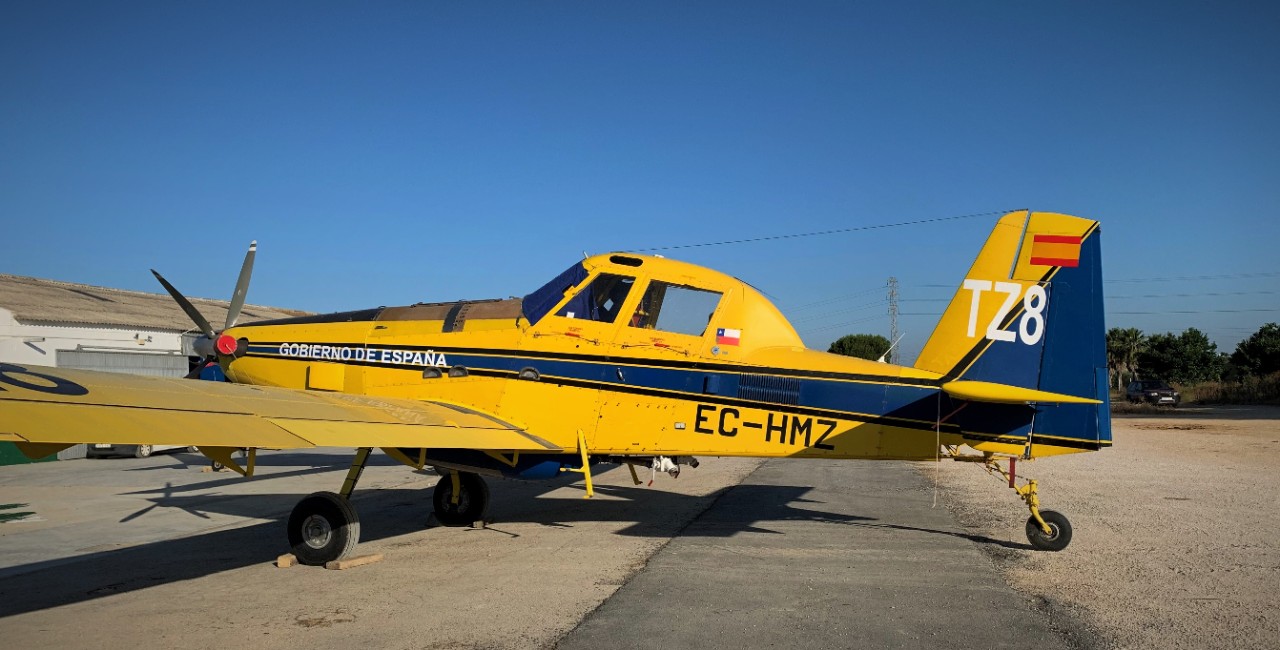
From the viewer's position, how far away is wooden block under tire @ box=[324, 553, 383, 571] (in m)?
7.66

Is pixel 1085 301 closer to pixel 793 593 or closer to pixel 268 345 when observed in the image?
pixel 793 593

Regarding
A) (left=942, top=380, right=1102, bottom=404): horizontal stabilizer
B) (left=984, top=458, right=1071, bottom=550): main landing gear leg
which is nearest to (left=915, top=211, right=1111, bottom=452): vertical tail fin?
(left=942, top=380, right=1102, bottom=404): horizontal stabilizer

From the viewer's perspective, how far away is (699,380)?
27.8 ft

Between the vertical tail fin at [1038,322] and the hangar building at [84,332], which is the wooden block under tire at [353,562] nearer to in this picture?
the vertical tail fin at [1038,322]

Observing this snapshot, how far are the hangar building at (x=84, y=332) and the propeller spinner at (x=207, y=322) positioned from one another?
8.74 m

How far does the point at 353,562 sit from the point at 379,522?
2.68 metres

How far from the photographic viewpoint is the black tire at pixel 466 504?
33.0 feet

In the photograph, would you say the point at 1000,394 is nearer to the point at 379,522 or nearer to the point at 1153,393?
the point at 379,522

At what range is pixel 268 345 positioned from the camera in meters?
9.87

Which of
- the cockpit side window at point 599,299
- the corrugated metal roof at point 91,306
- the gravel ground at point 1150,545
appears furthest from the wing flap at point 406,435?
the corrugated metal roof at point 91,306

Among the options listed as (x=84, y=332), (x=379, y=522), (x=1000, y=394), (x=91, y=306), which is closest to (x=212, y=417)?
(x=379, y=522)

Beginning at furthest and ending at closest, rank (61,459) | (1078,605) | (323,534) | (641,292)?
(61,459) → (641,292) → (323,534) → (1078,605)

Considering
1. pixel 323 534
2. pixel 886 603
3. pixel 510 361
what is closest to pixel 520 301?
pixel 510 361

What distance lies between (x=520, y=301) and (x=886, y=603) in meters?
4.99
